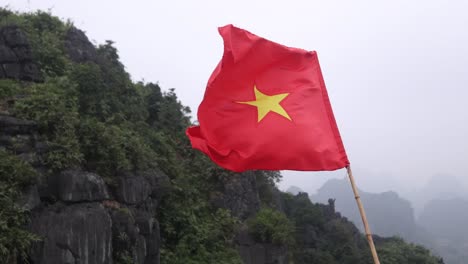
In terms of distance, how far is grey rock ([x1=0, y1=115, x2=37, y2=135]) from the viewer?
9.95 meters

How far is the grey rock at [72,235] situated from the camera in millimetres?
8781

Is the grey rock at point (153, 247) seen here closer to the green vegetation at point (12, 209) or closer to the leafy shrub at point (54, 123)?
the leafy shrub at point (54, 123)

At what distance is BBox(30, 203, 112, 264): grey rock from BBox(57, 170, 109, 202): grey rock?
0.17 m

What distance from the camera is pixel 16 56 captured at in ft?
43.6

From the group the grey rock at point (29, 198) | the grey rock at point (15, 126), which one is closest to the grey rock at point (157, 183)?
the grey rock at point (15, 126)

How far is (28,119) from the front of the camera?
10.5m

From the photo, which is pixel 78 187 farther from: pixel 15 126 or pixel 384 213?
pixel 384 213

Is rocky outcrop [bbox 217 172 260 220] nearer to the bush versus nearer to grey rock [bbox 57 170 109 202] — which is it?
the bush

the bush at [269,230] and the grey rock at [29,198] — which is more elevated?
the grey rock at [29,198]

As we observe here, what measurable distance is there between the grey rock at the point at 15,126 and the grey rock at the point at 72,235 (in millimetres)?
2029

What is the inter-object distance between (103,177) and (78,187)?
1.67 m

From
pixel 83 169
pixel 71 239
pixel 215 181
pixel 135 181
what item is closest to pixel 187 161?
pixel 215 181

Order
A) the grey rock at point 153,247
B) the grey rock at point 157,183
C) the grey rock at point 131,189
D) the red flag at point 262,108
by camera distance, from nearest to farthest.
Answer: the red flag at point 262,108, the grey rock at point 131,189, the grey rock at point 153,247, the grey rock at point 157,183

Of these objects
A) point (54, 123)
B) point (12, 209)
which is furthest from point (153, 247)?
point (12, 209)
